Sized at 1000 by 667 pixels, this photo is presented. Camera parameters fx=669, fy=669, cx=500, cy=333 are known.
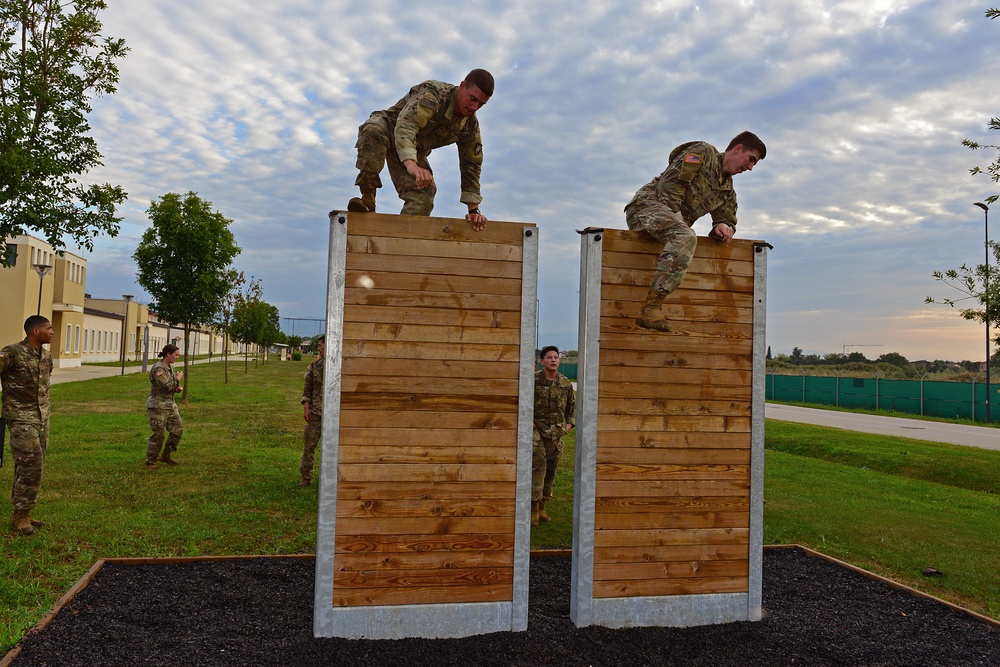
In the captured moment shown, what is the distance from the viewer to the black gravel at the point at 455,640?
14.5ft

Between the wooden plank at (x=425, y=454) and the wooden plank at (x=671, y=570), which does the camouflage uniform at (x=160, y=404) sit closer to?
the wooden plank at (x=425, y=454)

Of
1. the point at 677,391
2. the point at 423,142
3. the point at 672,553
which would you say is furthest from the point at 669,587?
the point at 423,142

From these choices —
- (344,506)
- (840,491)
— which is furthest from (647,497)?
(840,491)

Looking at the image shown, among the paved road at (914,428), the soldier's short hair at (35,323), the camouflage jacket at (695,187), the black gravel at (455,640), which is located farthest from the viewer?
the paved road at (914,428)

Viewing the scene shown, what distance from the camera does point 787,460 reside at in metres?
15.0

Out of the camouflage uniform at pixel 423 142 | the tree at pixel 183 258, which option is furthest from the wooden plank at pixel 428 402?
the tree at pixel 183 258

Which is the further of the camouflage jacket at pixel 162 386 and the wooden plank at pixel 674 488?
the camouflage jacket at pixel 162 386

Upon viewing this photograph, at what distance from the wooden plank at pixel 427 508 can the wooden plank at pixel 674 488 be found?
2.62 ft

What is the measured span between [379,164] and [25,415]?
509 centimetres

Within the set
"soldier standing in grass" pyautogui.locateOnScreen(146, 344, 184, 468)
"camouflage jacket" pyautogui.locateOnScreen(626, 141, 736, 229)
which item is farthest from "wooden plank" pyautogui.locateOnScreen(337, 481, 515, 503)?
"soldier standing in grass" pyautogui.locateOnScreen(146, 344, 184, 468)

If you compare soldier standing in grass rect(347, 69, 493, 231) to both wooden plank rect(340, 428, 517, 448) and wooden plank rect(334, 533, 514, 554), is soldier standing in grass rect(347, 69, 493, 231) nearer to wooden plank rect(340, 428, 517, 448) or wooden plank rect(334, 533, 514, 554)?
wooden plank rect(340, 428, 517, 448)

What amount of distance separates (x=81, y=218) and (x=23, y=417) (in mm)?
4708

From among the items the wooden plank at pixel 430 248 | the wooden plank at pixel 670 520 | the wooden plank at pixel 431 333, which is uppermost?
the wooden plank at pixel 430 248

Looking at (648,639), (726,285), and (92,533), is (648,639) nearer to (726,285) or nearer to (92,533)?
(726,285)
